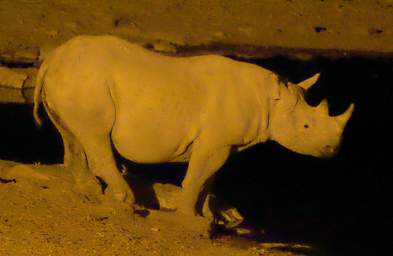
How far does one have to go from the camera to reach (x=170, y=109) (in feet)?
17.3

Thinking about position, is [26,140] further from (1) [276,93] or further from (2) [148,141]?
(1) [276,93]

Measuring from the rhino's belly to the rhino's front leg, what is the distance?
0.13m

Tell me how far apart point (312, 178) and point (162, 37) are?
487 cm

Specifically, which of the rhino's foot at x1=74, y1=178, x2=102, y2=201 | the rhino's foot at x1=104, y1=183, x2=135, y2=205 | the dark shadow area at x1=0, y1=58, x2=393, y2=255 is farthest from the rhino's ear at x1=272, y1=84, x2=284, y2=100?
the rhino's foot at x1=74, y1=178, x2=102, y2=201

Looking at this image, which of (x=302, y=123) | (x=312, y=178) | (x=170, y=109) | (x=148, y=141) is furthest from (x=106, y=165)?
(x=312, y=178)

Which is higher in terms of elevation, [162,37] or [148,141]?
[148,141]

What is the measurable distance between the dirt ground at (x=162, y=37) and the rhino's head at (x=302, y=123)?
82 centimetres

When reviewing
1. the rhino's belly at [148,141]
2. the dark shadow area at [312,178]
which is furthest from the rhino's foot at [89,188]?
the dark shadow area at [312,178]

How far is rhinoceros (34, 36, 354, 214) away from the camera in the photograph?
17.1ft

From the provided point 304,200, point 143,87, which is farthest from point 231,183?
point 143,87

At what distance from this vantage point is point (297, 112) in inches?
214

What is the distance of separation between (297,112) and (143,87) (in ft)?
3.91

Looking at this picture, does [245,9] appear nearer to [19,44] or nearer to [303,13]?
[303,13]

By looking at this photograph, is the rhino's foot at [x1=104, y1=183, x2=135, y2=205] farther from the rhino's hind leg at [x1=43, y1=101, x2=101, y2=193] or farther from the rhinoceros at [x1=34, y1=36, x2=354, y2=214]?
the rhino's hind leg at [x1=43, y1=101, x2=101, y2=193]
